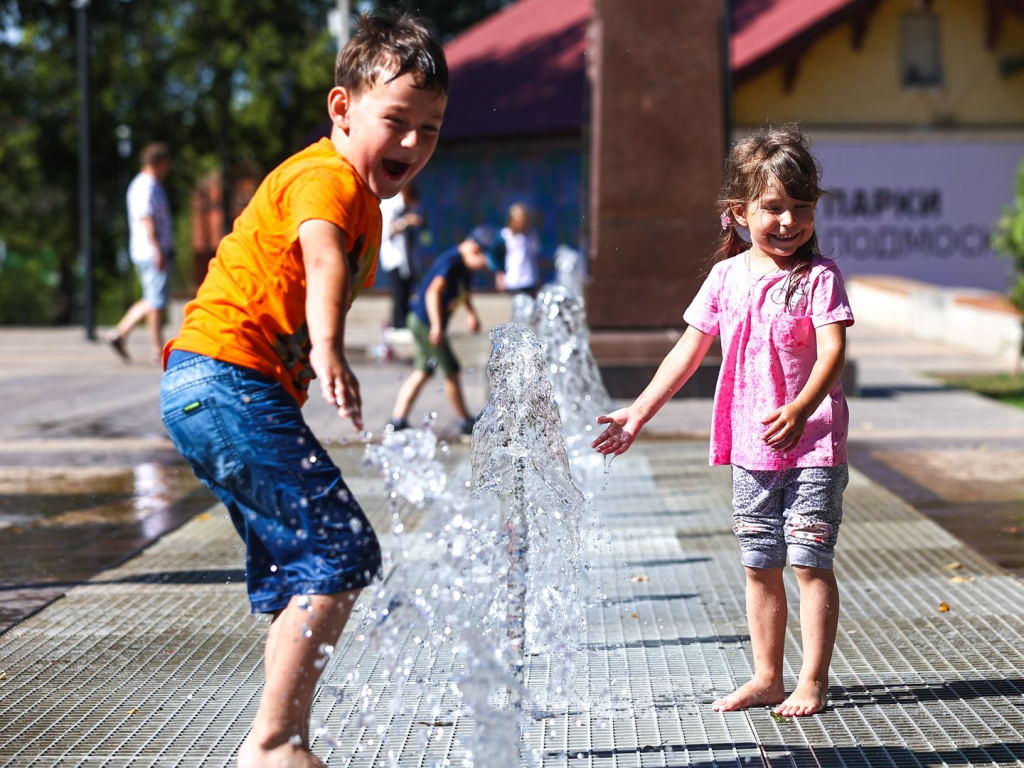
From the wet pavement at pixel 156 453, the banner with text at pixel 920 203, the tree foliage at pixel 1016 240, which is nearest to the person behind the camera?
the wet pavement at pixel 156 453

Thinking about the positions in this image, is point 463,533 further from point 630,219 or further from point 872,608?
point 630,219

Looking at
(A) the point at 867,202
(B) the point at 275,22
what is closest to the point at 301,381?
(A) the point at 867,202

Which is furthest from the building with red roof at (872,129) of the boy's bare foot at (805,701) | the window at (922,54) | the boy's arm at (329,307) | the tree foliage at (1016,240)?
the boy's arm at (329,307)

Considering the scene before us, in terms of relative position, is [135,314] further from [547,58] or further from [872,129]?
[872,129]

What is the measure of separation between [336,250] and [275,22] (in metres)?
34.3

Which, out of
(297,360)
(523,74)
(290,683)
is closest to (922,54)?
(523,74)

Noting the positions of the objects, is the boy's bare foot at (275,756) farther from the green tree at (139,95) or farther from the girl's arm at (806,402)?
the green tree at (139,95)

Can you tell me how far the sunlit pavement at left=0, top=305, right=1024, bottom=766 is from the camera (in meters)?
3.62

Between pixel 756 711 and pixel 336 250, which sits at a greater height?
pixel 336 250

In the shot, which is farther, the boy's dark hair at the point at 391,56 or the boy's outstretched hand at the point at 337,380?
the boy's dark hair at the point at 391,56

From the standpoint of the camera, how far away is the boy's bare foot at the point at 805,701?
12.3 ft

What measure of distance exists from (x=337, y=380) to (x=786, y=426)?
1.29m

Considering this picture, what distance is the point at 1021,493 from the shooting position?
7156 mm

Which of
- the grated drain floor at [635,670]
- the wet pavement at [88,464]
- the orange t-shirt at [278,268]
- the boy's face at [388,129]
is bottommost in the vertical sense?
the grated drain floor at [635,670]
